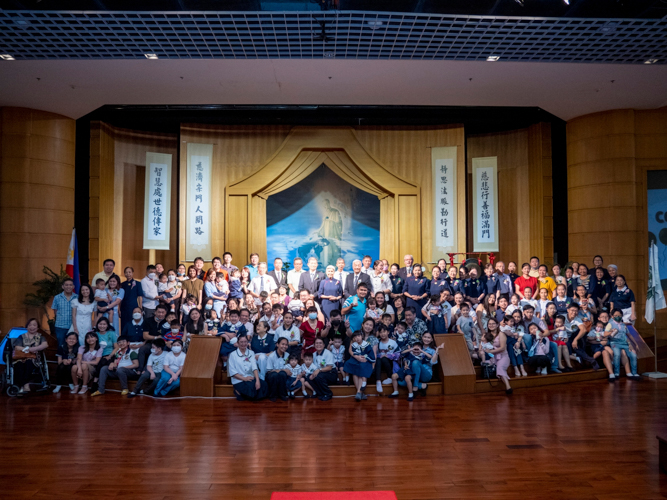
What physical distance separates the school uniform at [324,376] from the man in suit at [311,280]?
5.48ft

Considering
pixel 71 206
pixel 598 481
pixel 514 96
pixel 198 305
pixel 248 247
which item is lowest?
pixel 598 481

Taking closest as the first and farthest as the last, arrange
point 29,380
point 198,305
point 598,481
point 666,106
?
point 598,481 < point 29,380 < point 198,305 < point 666,106

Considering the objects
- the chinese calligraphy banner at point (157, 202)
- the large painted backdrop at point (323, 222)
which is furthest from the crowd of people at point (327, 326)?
the chinese calligraphy banner at point (157, 202)

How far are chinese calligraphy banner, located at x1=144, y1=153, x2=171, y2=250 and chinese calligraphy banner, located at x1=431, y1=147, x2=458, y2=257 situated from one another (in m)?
5.38

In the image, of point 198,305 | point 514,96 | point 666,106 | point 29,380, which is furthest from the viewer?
point 666,106

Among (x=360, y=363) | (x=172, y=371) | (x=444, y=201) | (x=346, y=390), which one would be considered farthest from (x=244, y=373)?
(x=444, y=201)

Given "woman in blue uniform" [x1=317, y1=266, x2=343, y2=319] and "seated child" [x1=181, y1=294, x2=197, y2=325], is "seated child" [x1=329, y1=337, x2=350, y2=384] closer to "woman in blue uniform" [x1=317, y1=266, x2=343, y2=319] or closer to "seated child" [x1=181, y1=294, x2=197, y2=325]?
"woman in blue uniform" [x1=317, y1=266, x2=343, y2=319]

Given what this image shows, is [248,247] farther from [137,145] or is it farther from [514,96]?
[514,96]

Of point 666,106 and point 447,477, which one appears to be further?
point 666,106

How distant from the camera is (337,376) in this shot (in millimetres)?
6434

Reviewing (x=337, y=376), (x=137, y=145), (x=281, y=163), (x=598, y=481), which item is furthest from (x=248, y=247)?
(x=598, y=481)

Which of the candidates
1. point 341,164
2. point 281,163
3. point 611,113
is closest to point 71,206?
point 281,163

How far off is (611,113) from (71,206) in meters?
9.93

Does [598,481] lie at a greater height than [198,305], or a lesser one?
lesser
